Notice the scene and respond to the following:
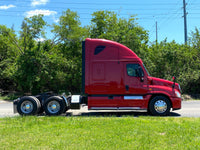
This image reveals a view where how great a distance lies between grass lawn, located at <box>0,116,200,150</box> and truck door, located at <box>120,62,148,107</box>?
6.28ft

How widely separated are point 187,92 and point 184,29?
13685mm

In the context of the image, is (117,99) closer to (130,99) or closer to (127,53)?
(130,99)

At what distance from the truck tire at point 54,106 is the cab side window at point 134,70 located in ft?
10.4

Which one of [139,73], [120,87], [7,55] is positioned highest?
[7,55]

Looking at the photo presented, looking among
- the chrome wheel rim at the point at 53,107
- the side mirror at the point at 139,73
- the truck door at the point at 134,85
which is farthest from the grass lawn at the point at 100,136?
the side mirror at the point at 139,73

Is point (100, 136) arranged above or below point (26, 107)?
below

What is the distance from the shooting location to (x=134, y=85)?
8.70m

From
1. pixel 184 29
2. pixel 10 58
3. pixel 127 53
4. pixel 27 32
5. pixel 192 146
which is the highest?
pixel 184 29

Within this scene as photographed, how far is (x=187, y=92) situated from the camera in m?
19.8

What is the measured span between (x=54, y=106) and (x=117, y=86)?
288 cm

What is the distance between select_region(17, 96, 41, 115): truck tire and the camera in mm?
8789

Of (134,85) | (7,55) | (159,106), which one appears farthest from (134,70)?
(7,55)

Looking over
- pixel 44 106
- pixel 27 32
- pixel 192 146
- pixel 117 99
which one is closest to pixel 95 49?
pixel 117 99

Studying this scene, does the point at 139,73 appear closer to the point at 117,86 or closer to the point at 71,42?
the point at 117,86
